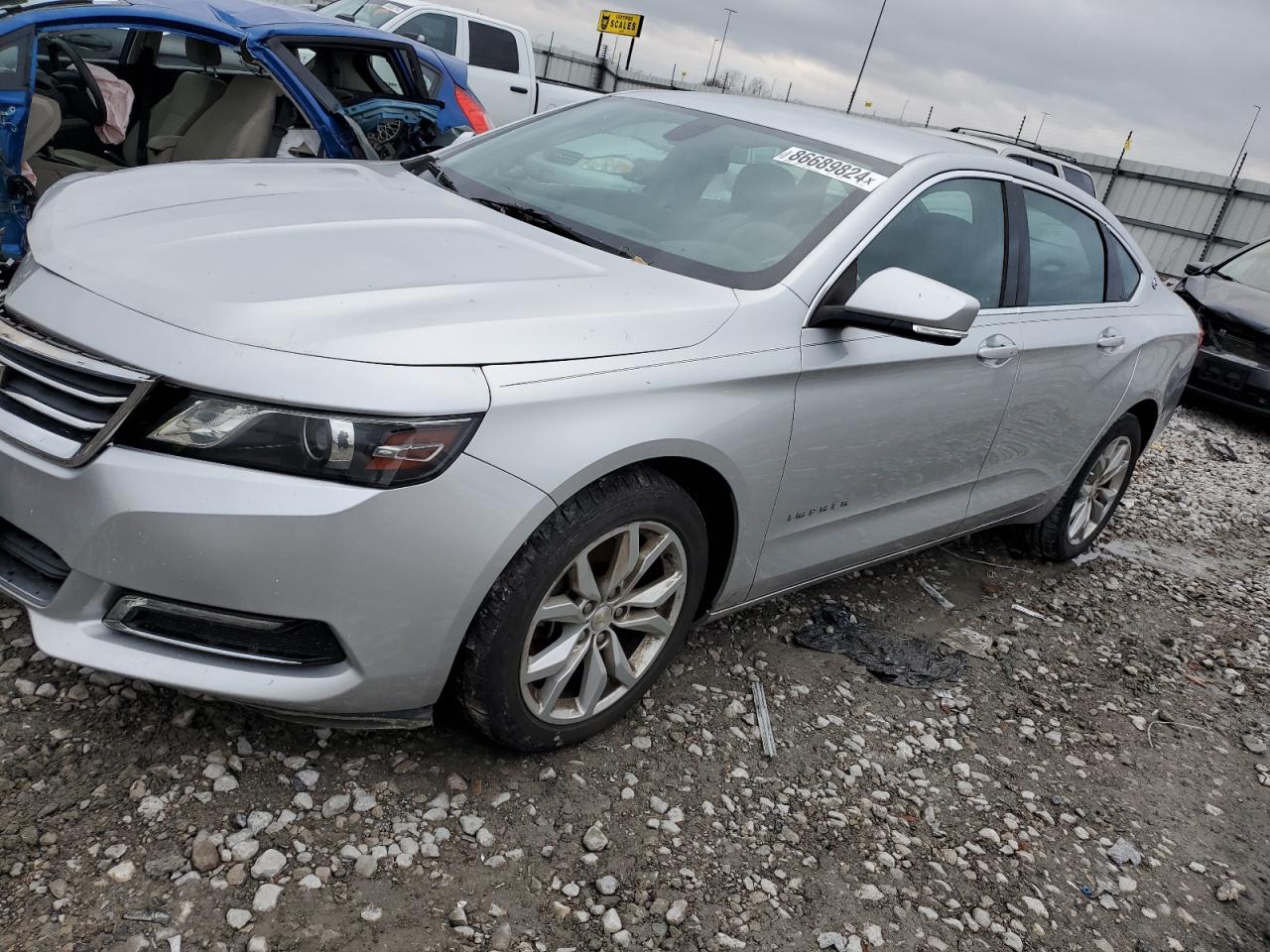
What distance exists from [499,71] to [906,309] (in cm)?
1032

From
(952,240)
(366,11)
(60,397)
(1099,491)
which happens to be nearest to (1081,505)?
(1099,491)

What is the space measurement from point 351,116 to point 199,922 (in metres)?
4.62

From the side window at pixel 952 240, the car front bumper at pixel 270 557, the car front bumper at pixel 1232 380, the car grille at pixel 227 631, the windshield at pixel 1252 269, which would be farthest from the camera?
the windshield at pixel 1252 269

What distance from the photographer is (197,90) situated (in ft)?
19.0

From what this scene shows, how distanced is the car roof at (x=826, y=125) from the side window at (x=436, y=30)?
329 inches

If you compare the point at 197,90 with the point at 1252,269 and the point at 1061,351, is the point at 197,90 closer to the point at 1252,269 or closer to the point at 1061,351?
the point at 1061,351

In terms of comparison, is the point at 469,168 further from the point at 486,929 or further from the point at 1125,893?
the point at 1125,893

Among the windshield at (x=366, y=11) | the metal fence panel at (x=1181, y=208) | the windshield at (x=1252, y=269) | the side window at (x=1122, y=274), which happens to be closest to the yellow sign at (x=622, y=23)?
the metal fence panel at (x=1181, y=208)

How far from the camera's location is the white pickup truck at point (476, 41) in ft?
36.4

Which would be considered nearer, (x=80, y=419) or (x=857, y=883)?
(x=80, y=419)

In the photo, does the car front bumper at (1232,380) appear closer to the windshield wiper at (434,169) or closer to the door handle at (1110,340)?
the door handle at (1110,340)

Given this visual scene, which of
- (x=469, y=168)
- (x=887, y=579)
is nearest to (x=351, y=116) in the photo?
(x=469, y=168)

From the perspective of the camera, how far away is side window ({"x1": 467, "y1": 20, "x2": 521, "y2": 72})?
37.7ft

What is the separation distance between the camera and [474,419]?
2.09 meters
